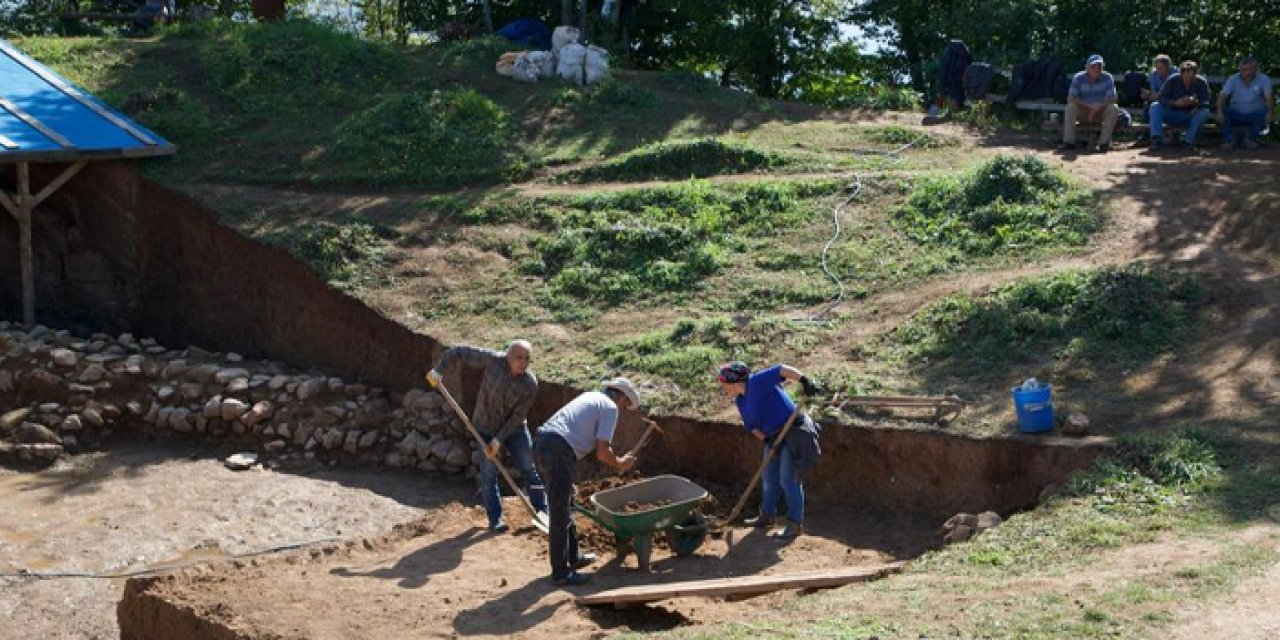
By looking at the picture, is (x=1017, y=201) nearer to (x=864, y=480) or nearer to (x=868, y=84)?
(x=864, y=480)

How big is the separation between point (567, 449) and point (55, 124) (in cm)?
1191

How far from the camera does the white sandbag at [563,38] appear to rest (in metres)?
24.3

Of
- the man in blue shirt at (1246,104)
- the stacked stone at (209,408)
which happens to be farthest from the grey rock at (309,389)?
the man in blue shirt at (1246,104)

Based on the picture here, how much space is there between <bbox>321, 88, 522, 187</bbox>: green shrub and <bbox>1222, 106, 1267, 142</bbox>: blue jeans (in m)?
9.67

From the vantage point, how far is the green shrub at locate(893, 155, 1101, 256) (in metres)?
17.0

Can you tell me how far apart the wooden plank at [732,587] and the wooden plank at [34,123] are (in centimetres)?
1183

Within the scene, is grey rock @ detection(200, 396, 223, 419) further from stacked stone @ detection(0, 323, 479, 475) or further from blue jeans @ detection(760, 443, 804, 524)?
blue jeans @ detection(760, 443, 804, 524)

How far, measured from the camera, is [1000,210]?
17.5 meters

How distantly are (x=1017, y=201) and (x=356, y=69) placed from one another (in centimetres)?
1149

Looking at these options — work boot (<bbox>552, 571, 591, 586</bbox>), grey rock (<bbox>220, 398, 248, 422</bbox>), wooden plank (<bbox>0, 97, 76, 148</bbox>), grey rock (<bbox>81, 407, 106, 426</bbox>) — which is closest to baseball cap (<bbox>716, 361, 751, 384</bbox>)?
work boot (<bbox>552, 571, 591, 586</bbox>)

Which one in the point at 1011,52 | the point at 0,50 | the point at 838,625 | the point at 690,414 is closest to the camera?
the point at 838,625

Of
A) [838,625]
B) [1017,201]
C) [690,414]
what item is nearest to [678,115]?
[1017,201]

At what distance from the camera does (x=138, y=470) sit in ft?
52.5

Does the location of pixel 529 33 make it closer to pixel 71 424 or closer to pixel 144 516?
pixel 71 424
